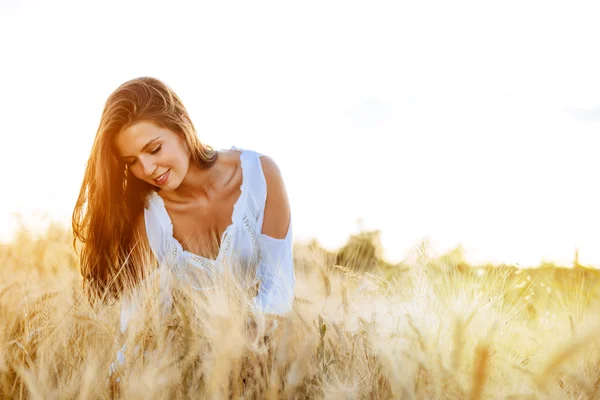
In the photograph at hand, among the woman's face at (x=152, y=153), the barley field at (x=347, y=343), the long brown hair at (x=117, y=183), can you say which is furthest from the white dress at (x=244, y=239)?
the barley field at (x=347, y=343)

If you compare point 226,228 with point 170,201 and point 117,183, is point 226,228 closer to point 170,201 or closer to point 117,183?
point 170,201

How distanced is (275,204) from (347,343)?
1.31m

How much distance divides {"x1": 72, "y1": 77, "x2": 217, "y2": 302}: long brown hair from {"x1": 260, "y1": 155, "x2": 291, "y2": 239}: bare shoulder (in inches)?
11.0

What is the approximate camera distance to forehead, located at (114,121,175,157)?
7.04 feet

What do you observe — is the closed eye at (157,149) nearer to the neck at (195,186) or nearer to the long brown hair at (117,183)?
the long brown hair at (117,183)

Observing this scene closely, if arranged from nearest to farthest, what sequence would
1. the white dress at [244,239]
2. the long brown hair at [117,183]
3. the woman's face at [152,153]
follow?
the woman's face at [152,153] → the long brown hair at [117,183] → the white dress at [244,239]

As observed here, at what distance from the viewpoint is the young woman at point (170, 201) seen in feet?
7.27

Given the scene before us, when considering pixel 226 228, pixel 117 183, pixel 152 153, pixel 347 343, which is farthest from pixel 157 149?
pixel 347 343

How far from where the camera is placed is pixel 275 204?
255cm

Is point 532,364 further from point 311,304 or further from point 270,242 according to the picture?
point 270,242

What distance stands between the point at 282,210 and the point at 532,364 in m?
1.48

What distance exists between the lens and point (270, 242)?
2434 mm

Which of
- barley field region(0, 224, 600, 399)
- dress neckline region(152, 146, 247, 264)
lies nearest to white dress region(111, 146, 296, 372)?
dress neckline region(152, 146, 247, 264)

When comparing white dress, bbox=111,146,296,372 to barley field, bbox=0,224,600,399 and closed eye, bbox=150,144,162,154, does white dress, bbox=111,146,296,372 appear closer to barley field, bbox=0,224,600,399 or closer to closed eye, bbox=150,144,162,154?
closed eye, bbox=150,144,162,154
